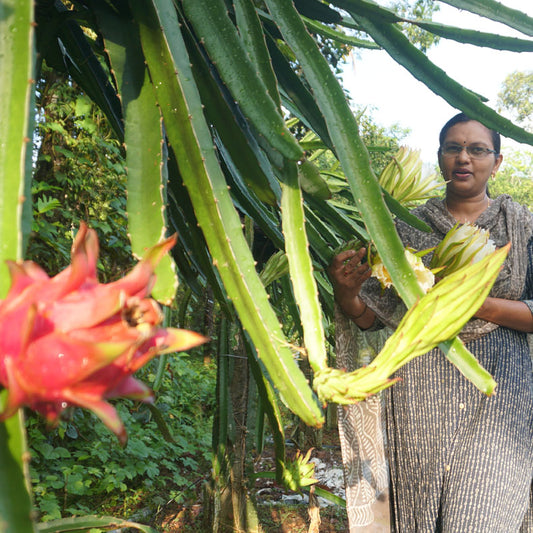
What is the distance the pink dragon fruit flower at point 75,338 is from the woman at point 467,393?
763mm

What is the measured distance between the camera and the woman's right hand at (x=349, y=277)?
0.98m

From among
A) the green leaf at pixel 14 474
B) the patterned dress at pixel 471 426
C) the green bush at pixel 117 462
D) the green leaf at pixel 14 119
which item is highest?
the green leaf at pixel 14 119

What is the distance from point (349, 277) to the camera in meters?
1.03

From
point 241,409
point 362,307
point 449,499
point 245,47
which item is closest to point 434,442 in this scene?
point 449,499

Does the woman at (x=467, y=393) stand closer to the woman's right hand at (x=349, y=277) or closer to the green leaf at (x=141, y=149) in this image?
the woman's right hand at (x=349, y=277)

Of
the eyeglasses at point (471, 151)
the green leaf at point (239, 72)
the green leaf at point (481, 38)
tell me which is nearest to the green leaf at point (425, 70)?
the green leaf at point (481, 38)

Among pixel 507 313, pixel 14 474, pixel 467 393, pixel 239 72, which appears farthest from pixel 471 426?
pixel 14 474

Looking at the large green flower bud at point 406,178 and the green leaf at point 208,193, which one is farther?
the large green flower bud at point 406,178

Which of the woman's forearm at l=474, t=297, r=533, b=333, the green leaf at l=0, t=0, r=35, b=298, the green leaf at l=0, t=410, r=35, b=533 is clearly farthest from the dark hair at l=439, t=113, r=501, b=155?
the green leaf at l=0, t=410, r=35, b=533

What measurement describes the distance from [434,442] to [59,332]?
110 cm

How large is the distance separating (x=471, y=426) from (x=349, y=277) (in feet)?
1.44

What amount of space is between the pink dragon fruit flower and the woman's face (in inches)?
43.6

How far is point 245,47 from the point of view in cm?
66

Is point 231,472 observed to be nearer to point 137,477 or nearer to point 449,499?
point 449,499
